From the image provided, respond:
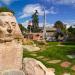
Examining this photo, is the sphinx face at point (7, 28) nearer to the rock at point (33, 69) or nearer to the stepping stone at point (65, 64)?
the rock at point (33, 69)

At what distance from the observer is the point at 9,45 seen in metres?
7.90

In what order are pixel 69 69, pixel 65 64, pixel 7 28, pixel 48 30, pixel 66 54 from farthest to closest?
pixel 48 30 < pixel 66 54 < pixel 65 64 < pixel 69 69 < pixel 7 28

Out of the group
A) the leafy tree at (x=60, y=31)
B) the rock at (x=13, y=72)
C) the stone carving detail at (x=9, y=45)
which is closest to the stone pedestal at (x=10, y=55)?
the stone carving detail at (x=9, y=45)

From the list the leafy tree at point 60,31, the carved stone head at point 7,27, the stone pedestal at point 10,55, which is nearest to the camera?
the carved stone head at point 7,27

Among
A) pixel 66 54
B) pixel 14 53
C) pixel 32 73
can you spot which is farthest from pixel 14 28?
pixel 66 54

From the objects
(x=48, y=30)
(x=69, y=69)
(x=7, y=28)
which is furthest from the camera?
(x=48, y=30)

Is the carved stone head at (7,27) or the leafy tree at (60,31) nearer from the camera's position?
the carved stone head at (7,27)

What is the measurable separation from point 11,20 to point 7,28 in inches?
Result: 9.8

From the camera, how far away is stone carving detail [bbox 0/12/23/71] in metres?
7.72

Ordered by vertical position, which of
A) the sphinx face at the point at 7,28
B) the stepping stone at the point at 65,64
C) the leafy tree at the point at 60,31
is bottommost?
the leafy tree at the point at 60,31

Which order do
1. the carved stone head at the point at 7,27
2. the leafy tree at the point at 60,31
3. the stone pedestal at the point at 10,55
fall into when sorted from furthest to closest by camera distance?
the leafy tree at the point at 60,31 → the stone pedestal at the point at 10,55 → the carved stone head at the point at 7,27

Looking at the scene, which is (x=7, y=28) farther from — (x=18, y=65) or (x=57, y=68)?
(x=57, y=68)

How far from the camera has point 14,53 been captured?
8.00 m

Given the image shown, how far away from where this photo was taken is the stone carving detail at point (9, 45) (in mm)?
7719
